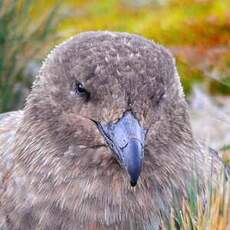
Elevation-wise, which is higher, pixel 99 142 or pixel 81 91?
pixel 81 91

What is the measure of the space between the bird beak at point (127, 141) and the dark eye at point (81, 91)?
0.13m

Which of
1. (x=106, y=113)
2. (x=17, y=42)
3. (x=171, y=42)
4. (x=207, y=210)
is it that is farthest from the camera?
(x=171, y=42)

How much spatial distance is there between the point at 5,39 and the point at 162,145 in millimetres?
2125

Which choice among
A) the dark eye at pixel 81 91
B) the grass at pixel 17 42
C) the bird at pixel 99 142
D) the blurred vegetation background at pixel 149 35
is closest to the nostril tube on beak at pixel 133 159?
the bird at pixel 99 142

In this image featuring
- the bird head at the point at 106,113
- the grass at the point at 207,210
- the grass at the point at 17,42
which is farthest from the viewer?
the grass at the point at 17,42

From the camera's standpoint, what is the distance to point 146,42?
13.0 feet

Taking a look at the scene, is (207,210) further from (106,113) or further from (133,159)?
(106,113)

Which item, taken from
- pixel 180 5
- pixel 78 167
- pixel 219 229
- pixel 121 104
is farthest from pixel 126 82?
pixel 180 5

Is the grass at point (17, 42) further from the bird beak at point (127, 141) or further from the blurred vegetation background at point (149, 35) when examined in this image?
the bird beak at point (127, 141)

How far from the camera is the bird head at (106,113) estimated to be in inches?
146

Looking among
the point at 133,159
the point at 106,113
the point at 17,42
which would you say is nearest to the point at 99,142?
the point at 106,113

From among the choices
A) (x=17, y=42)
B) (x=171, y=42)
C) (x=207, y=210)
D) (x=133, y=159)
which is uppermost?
(x=171, y=42)

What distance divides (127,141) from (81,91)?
0.30m

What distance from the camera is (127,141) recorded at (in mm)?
3639
